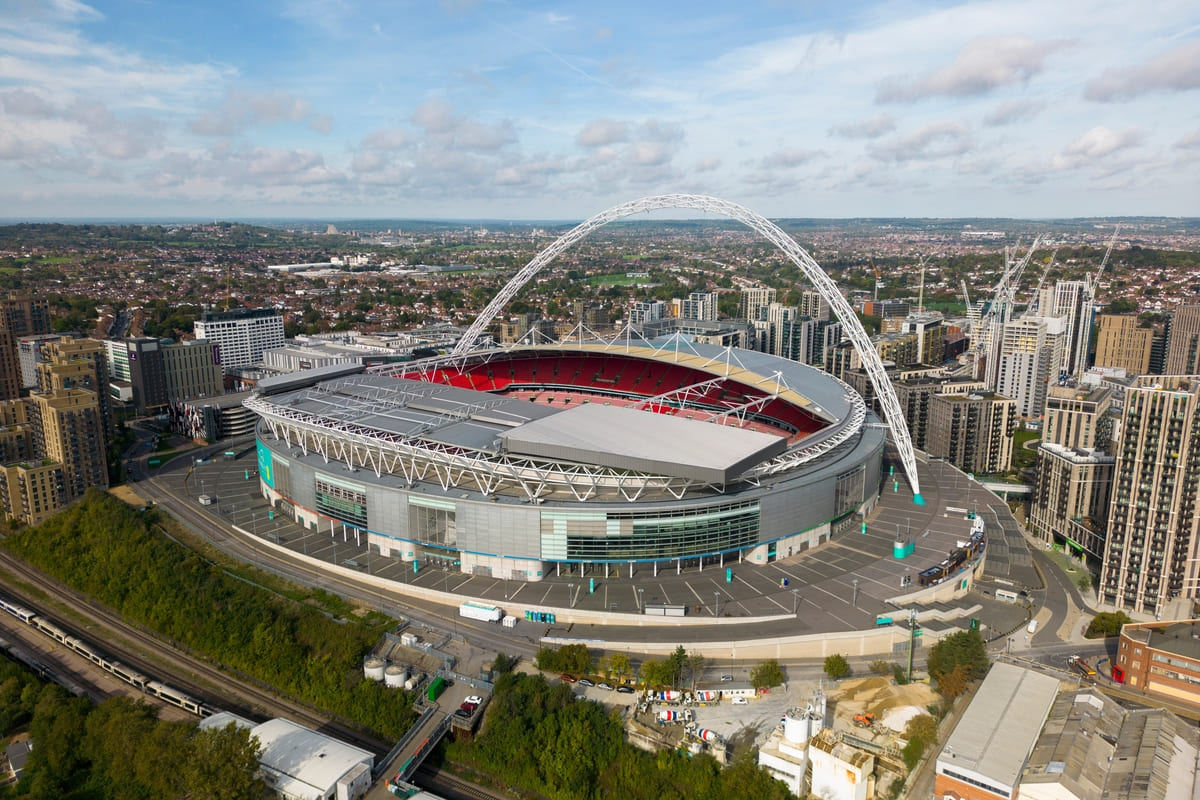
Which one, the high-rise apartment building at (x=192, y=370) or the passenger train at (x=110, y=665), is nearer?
the passenger train at (x=110, y=665)

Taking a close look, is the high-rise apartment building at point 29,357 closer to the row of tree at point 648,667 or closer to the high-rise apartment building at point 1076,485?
the row of tree at point 648,667

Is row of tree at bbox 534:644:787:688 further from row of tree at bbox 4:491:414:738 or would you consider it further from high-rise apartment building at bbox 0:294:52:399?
high-rise apartment building at bbox 0:294:52:399

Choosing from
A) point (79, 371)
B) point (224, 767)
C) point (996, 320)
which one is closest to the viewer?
point (224, 767)

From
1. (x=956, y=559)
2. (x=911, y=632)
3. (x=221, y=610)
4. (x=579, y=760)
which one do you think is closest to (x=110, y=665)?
(x=221, y=610)

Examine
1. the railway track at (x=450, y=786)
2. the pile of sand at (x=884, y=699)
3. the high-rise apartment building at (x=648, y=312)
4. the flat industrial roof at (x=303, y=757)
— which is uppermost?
the high-rise apartment building at (x=648, y=312)

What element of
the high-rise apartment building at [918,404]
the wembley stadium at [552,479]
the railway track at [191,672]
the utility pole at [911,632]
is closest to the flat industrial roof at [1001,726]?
the utility pole at [911,632]

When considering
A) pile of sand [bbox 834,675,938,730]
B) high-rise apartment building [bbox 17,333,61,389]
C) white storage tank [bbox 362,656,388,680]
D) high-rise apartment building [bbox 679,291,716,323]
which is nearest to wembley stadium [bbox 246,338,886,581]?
white storage tank [bbox 362,656,388,680]

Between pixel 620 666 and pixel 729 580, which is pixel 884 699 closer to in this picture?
pixel 729 580
